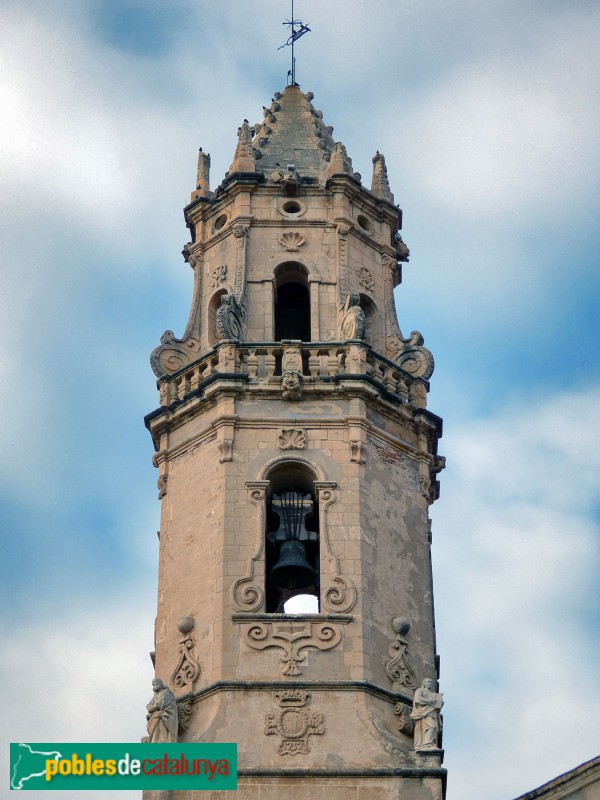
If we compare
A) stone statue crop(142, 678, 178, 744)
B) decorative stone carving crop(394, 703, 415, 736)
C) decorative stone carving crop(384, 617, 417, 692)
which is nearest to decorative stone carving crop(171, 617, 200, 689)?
stone statue crop(142, 678, 178, 744)

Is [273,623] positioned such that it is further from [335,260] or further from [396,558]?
[335,260]

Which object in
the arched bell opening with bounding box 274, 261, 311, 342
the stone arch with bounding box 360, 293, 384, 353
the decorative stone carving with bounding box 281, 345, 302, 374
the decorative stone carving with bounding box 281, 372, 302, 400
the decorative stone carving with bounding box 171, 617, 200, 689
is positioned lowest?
the decorative stone carving with bounding box 171, 617, 200, 689

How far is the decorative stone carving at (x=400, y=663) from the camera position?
2952 cm

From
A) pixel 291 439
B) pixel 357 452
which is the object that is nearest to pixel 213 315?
Answer: pixel 291 439

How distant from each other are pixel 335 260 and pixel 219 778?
10375mm

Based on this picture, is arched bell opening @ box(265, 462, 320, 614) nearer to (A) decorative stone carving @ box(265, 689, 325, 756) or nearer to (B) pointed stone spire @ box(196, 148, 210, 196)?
(A) decorative stone carving @ box(265, 689, 325, 756)

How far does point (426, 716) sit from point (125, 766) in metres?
4.39

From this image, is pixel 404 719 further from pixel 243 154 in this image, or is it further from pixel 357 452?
pixel 243 154

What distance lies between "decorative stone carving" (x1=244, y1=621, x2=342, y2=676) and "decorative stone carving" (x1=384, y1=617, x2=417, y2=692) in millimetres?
903

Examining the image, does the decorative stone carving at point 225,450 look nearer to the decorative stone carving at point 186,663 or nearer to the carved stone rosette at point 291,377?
Answer: the carved stone rosette at point 291,377

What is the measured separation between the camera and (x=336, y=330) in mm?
33438

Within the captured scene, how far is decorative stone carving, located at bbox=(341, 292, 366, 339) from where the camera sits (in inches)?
1293

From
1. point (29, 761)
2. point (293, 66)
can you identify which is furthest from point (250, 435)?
point (293, 66)

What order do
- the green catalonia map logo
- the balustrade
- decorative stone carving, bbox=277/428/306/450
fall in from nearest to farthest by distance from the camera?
the green catalonia map logo → decorative stone carving, bbox=277/428/306/450 → the balustrade
